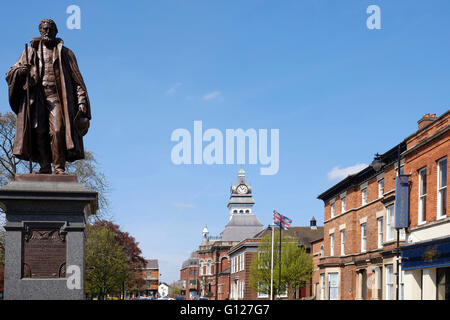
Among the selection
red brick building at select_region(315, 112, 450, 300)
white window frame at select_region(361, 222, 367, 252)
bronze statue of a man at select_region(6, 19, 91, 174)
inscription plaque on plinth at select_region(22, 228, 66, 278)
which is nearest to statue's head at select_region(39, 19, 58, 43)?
bronze statue of a man at select_region(6, 19, 91, 174)

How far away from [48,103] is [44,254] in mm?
2497

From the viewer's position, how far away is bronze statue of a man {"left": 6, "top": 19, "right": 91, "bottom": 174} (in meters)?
10.4

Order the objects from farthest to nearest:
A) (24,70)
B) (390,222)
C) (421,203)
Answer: (390,222) → (421,203) → (24,70)

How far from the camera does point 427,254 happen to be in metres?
30.2

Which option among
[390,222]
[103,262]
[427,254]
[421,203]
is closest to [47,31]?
[427,254]

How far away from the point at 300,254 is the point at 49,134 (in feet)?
205

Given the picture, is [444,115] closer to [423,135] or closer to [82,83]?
[423,135]

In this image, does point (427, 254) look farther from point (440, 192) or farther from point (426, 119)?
point (426, 119)

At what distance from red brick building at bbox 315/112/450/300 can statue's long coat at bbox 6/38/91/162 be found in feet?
72.1

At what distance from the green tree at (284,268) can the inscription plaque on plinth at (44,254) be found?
61.1 metres

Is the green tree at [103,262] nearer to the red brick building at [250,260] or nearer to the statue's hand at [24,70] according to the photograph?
the red brick building at [250,260]

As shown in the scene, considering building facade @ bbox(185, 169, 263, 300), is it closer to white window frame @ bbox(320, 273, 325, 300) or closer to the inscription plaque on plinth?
white window frame @ bbox(320, 273, 325, 300)
